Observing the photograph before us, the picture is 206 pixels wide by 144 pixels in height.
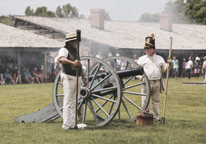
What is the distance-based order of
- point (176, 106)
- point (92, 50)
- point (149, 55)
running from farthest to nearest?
1. point (92, 50)
2. point (176, 106)
3. point (149, 55)

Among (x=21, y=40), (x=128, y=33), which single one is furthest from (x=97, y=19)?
(x=21, y=40)

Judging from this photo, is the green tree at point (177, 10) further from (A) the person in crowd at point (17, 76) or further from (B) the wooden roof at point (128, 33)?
(A) the person in crowd at point (17, 76)

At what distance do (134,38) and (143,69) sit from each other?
25.7m

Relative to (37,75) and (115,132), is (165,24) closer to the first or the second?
(37,75)

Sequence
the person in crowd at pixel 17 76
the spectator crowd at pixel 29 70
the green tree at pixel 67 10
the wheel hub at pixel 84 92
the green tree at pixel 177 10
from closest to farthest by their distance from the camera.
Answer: the wheel hub at pixel 84 92 < the spectator crowd at pixel 29 70 < the person in crowd at pixel 17 76 < the green tree at pixel 177 10 < the green tree at pixel 67 10

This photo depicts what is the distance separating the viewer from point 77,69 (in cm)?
725

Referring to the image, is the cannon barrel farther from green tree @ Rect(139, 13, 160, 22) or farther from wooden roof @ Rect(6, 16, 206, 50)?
green tree @ Rect(139, 13, 160, 22)

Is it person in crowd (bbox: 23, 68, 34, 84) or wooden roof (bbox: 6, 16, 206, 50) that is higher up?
wooden roof (bbox: 6, 16, 206, 50)

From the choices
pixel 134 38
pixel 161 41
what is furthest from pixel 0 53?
pixel 161 41

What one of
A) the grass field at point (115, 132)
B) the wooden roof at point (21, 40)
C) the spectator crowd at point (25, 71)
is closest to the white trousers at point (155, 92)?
the grass field at point (115, 132)

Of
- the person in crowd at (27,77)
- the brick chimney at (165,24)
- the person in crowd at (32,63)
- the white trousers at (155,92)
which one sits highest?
the brick chimney at (165,24)

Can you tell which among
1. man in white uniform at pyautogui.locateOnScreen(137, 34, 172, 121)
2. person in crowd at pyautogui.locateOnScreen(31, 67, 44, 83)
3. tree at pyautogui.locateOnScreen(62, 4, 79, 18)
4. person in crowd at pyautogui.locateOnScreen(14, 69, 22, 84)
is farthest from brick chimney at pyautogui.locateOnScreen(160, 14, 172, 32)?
tree at pyautogui.locateOnScreen(62, 4, 79, 18)

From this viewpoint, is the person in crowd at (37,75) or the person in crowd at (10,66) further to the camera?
the person in crowd at (37,75)

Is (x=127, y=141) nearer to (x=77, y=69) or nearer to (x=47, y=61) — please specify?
(x=77, y=69)
